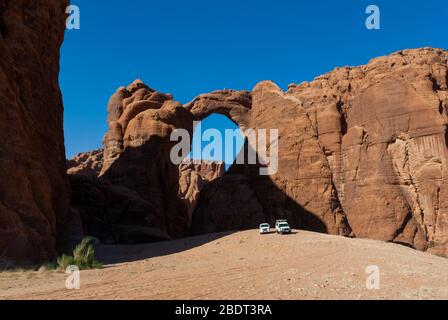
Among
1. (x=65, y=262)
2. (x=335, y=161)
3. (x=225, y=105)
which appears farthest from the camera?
(x=225, y=105)

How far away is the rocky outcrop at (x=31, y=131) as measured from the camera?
1560 cm

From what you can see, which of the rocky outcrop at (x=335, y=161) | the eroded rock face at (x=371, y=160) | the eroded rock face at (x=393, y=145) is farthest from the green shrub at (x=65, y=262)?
the eroded rock face at (x=393, y=145)

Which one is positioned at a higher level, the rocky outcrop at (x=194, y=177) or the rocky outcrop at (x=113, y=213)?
the rocky outcrop at (x=194, y=177)

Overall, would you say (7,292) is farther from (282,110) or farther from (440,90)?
(440,90)

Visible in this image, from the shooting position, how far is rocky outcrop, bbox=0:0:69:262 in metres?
15.6

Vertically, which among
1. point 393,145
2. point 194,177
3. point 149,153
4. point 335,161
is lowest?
point 335,161

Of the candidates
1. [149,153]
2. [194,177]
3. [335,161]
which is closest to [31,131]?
[149,153]

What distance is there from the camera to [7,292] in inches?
357

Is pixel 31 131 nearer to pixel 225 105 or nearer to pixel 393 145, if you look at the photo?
pixel 225 105

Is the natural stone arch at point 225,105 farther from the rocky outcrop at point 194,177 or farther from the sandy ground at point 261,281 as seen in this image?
the sandy ground at point 261,281

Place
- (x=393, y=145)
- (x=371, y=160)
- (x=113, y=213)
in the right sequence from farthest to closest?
1. (x=371, y=160)
2. (x=393, y=145)
3. (x=113, y=213)

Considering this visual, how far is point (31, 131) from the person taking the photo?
750 inches

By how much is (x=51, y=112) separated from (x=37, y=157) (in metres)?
4.90

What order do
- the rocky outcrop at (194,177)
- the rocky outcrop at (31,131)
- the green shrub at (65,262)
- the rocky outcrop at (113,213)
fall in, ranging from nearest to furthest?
1. the green shrub at (65,262)
2. the rocky outcrop at (31,131)
3. the rocky outcrop at (113,213)
4. the rocky outcrop at (194,177)
